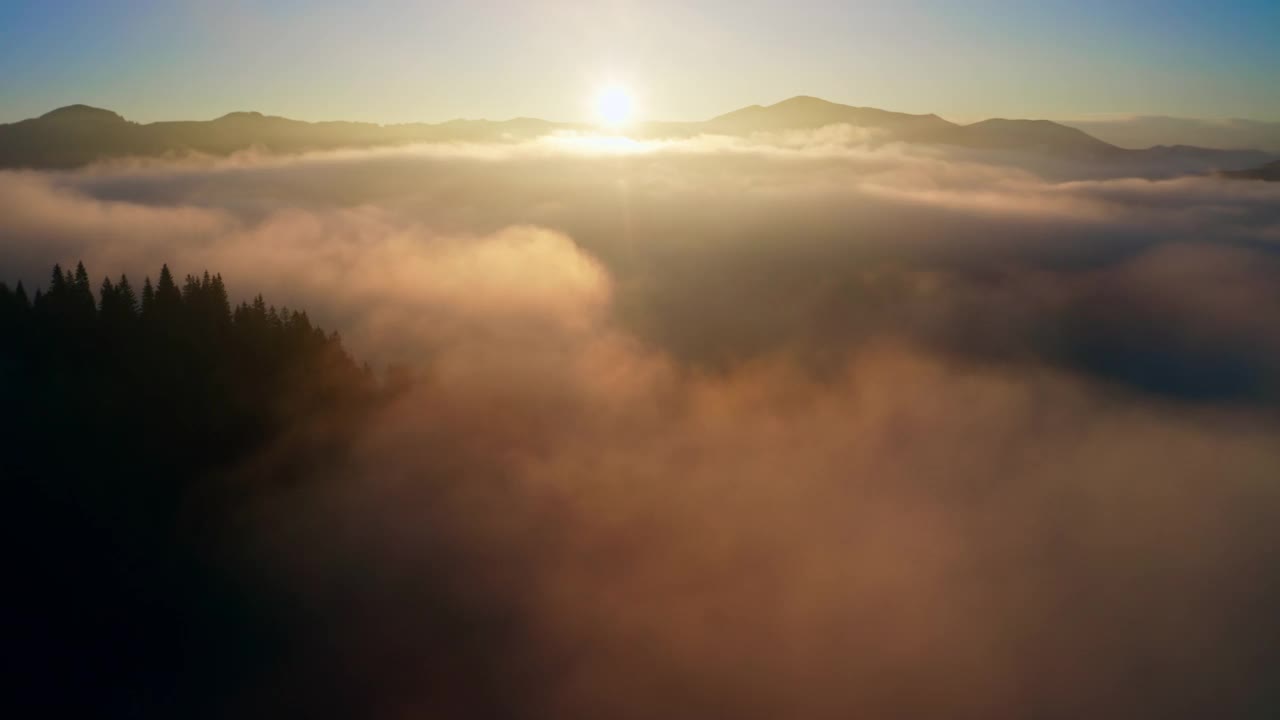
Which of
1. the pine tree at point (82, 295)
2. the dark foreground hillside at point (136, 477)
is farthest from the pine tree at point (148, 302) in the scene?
the pine tree at point (82, 295)

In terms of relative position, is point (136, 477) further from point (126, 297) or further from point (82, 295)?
point (82, 295)

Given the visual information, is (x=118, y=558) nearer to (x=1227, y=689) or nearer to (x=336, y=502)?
(x=336, y=502)

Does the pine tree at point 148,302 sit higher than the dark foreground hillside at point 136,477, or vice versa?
the pine tree at point 148,302

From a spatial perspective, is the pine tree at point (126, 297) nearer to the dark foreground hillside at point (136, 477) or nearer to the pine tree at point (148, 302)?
the dark foreground hillside at point (136, 477)

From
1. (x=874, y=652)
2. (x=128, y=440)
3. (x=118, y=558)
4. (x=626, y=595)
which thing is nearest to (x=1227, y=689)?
(x=874, y=652)

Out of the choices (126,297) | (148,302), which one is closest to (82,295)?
(126,297)

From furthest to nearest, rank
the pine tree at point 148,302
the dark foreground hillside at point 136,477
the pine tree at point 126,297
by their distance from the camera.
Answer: the pine tree at point 148,302, the pine tree at point 126,297, the dark foreground hillside at point 136,477

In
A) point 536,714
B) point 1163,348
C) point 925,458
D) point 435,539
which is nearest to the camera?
point 536,714

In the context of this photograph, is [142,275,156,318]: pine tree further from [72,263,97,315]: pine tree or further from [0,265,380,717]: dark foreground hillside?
[72,263,97,315]: pine tree
